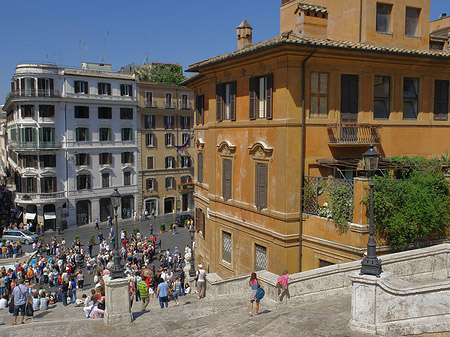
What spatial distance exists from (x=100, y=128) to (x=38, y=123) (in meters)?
6.27

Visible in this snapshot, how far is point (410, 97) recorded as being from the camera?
18094 millimetres

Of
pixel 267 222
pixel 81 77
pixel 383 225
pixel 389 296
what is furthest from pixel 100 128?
pixel 389 296

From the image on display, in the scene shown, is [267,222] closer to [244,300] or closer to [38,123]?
[244,300]

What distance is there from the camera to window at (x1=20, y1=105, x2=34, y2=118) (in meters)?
42.6

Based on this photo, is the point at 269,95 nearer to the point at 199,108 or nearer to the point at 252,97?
the point at 252,97

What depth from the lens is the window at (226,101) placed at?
743 inches

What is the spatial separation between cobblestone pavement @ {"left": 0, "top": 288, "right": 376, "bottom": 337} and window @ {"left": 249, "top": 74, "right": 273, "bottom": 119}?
23.1 feet

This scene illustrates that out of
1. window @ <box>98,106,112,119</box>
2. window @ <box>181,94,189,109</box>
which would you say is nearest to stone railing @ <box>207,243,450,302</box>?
window @ <box>98,106,112,119</box>

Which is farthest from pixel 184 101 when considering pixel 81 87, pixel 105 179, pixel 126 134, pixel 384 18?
pixel 384 18

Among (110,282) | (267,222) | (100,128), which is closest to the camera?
(110,282)

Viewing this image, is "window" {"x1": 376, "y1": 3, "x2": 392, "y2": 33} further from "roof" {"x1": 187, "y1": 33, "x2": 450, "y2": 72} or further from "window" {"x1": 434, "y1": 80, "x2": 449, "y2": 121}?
"window" {"x1": 434, "y1": 80, "x2": 449, "y2": 121}

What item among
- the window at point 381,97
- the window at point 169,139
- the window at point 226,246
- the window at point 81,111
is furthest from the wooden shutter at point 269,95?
the window at point 169,139

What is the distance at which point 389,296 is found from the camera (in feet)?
31.4

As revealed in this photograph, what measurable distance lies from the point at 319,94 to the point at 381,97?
294 cm
